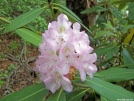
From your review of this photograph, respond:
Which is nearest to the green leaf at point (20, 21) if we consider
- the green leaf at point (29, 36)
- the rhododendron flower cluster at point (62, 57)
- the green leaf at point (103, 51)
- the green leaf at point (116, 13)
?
the green leaf at point (29, 36)

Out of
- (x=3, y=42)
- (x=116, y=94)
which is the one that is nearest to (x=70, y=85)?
(x=116, y=94)

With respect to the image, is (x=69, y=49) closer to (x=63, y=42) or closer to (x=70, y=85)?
(x=63, y=42)

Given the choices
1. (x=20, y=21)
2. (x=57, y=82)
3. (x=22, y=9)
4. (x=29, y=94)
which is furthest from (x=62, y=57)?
(x=22, y=9)

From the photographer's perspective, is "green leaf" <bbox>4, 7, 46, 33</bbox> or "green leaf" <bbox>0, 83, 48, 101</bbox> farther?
"green leaf" <bbox>4, 7, 46, 33</bbox>

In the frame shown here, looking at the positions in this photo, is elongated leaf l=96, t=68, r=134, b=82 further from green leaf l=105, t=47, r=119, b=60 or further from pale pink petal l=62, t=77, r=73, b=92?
green leaf l=105, t=47, r=119, b=60

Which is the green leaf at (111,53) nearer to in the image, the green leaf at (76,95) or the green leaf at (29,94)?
the green leaf at (76,95)

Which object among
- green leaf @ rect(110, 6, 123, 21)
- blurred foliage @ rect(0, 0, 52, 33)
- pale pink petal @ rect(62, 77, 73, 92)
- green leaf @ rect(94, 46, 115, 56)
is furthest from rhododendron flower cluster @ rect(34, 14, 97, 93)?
blurred foliage @ rect(0, 0, 52, 33)
